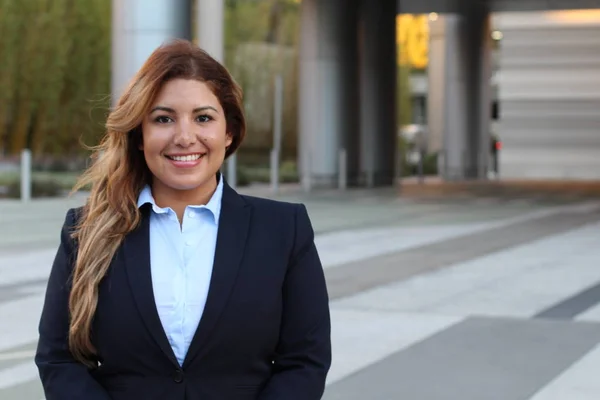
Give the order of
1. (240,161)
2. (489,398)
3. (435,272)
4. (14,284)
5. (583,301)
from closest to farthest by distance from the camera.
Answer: (489,398)
(583,301)
(14,284)
(435,272)
(240,161)

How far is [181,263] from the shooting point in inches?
115

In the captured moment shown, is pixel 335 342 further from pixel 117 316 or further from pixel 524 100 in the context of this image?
pixel 524 100

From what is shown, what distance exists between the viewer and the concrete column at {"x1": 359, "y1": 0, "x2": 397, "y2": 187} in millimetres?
35219

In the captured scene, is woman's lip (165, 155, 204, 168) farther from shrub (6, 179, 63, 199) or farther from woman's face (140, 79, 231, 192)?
shrub (6, 179, 63, 199)

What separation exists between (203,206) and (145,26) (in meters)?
16.7

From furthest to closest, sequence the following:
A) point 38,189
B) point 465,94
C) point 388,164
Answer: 1. point 465,94
2. point 388,164
3. point 38,189

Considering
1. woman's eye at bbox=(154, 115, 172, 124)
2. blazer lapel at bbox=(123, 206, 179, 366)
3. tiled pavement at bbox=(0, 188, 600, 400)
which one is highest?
woman's eye at bbox=(154, 115, 172, 124)

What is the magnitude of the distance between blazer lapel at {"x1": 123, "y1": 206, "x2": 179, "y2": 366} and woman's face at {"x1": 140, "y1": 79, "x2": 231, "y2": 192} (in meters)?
0.14

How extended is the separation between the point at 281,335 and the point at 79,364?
0.47 meters

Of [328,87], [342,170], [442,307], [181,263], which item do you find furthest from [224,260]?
[328,87]

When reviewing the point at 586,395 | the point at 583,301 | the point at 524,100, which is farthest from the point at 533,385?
the point at 524,100

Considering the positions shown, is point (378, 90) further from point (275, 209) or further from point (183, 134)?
point (183, 134)

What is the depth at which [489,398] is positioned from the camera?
21.4ft

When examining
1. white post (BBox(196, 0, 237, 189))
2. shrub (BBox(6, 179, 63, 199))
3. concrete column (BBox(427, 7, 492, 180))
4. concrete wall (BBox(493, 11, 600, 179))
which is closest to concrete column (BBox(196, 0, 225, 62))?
white post (BBox(196, 0, 237, 189))
